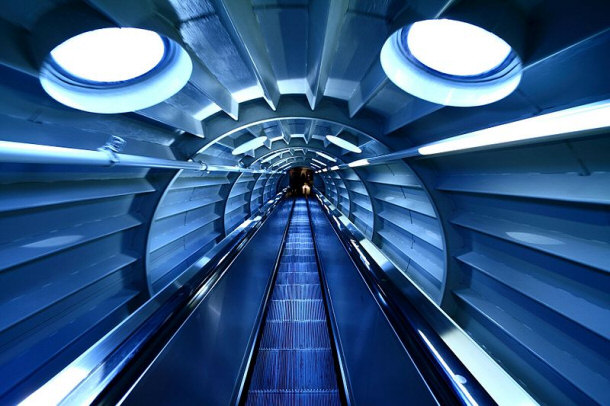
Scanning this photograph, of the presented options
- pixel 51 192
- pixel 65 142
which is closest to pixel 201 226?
pixel 51 192

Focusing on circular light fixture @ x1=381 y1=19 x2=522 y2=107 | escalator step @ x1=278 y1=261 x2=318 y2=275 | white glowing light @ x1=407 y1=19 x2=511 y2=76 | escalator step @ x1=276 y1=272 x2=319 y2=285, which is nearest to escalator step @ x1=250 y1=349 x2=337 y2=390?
escalator step @ x1=276 y1=272 x2=319 y2=285

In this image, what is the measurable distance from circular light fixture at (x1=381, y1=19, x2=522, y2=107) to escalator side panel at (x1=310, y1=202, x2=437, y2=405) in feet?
6.05

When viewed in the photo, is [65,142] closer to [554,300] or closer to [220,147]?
[220,147]

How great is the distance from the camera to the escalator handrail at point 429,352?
39.4 inches

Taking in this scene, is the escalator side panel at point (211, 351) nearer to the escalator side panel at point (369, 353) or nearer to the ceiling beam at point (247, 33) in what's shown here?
the escalator side panel at point (369, 353)

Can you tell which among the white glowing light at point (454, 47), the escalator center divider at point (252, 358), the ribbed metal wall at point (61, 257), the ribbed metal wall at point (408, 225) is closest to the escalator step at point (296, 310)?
the escalator center divider at point (252, 358)

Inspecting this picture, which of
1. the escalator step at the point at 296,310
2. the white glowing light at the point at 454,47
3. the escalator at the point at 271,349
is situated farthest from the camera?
the escalator step at the point at 296,310

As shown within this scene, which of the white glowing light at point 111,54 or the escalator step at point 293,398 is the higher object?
the white glowing light at point 111,54

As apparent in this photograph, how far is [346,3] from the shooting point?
158 cm

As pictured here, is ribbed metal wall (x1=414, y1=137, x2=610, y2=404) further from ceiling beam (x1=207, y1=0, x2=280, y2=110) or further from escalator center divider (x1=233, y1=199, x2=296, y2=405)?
escalator center divider (x1=233, y1=199, x2=296, y2=405)

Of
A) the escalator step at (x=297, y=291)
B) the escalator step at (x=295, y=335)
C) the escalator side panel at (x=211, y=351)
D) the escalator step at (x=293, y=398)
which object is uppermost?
the escalator side panel at (x=211, y=351)

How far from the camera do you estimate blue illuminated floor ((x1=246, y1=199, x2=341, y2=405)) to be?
6.66 ft

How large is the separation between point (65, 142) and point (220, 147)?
337 centimetres

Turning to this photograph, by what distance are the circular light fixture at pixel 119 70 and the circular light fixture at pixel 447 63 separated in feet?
6.16
